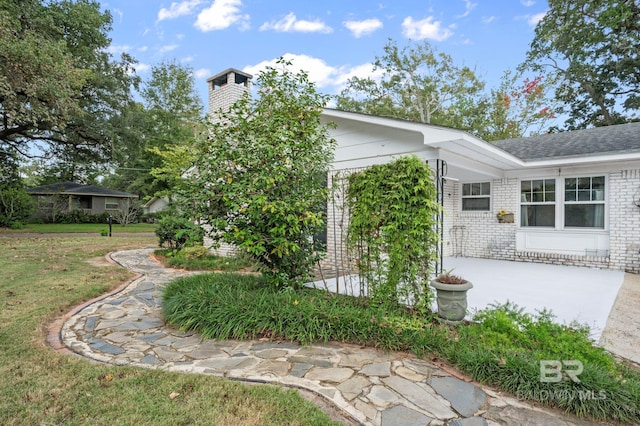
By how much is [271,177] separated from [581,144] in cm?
857

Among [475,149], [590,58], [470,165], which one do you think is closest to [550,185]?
[470,165]

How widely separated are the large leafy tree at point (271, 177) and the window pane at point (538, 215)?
21.7ft

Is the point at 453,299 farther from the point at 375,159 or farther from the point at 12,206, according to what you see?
the point at 12,206

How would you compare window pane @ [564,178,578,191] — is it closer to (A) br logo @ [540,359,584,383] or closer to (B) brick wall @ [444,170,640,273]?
(B) brick wall @ [444,170,640,273]

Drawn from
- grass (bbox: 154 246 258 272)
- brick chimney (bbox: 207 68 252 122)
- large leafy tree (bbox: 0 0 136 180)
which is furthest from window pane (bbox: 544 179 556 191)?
large leafy tree (bbox: 0 0 136 180)

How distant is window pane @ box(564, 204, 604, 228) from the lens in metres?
7.70

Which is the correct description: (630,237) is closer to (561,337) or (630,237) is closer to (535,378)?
(561,337)

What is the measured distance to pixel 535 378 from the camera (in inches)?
98.5

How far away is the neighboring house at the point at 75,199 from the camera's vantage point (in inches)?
920

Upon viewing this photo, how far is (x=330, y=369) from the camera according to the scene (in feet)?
9.52

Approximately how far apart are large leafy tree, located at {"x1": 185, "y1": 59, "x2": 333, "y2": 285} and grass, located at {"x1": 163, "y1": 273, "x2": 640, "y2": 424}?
0.63 m

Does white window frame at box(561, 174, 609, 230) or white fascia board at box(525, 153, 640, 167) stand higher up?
white fascia board at box(525, 153, 640, 167)

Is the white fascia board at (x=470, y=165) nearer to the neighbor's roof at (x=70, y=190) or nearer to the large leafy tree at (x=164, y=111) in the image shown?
the large leafy tree at (x=164, y=111)

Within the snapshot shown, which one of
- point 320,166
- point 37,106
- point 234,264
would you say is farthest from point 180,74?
point 320,166
